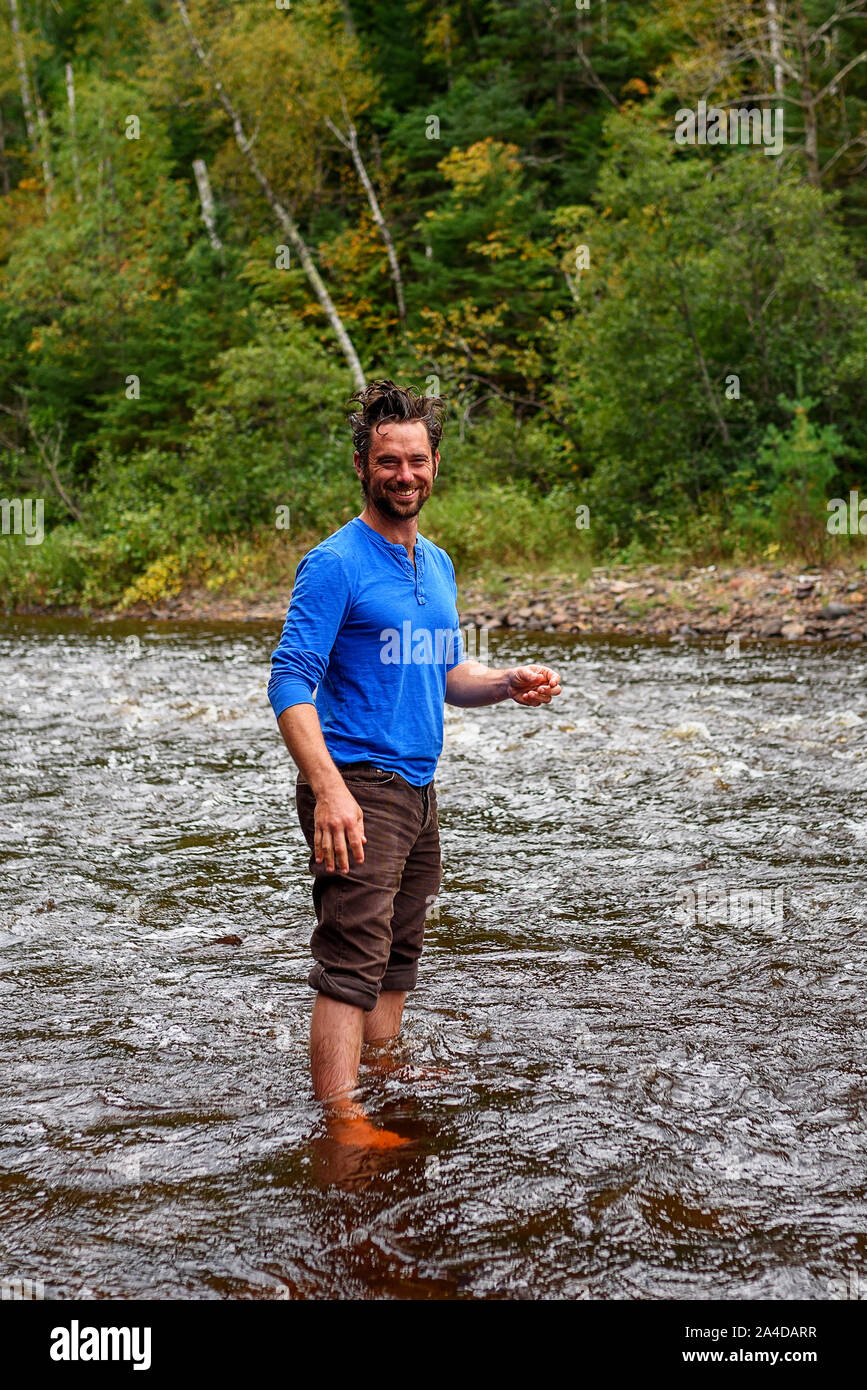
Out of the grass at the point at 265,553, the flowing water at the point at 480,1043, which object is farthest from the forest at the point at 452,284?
the flowing water at the point at 480,1043

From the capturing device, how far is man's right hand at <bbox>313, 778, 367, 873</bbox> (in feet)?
10.6

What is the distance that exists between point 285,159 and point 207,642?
2013 centimetres

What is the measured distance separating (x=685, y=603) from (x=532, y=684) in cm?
1269

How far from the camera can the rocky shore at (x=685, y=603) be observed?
14.5 m

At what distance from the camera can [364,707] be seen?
3541 mm

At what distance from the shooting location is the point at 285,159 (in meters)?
31.5

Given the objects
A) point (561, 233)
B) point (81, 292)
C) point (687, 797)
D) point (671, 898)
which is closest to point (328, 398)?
point (561, 233)

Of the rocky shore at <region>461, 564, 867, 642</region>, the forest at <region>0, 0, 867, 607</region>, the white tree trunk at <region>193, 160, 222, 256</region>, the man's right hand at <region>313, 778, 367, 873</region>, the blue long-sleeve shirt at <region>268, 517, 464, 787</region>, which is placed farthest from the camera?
the white tree trunk at <region>193, 160, 222, 256</region>

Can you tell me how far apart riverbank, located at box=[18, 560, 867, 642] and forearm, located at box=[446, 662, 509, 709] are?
1058 centimetres

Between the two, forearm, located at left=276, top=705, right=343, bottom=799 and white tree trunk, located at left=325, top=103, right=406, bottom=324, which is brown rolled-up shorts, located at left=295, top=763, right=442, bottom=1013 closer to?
forearm, located at left=276, top=705, right=343, bottom=799

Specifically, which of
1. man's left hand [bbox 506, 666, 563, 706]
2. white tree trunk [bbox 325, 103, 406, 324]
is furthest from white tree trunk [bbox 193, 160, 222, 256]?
man's left hand [bbox 506, 666, 563, 706]

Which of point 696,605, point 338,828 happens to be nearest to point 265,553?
point 696,605

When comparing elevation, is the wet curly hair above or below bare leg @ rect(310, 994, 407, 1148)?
above

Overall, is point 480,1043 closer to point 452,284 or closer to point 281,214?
point 452,284
